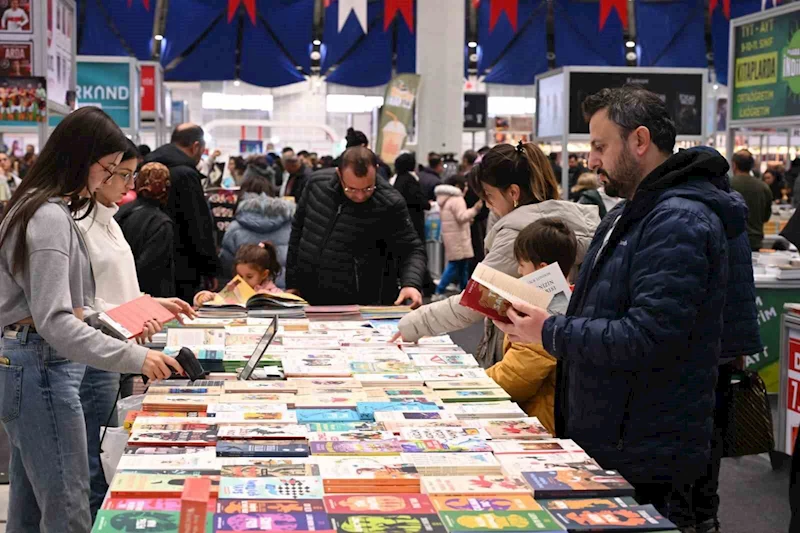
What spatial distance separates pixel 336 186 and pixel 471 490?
2934 mm

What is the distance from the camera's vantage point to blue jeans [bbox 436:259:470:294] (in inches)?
425

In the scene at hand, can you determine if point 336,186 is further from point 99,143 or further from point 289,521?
point 289,521

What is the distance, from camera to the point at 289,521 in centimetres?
181

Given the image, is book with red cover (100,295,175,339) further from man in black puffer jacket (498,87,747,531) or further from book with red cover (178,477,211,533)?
book with red cover (178,477,211,533)

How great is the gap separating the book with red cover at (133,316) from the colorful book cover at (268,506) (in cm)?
106

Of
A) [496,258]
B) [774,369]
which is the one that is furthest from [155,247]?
[774,369]

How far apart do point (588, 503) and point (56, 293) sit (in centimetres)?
147

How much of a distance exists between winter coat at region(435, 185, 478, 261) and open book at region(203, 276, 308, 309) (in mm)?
5788

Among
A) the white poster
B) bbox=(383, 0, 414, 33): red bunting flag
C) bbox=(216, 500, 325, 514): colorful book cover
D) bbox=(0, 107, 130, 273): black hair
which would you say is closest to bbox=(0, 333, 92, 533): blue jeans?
bbox=(0, 107, 130, 273): black hair

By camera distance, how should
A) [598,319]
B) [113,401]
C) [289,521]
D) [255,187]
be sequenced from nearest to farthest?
[289,521], [598,319], [113,401], [255,187]

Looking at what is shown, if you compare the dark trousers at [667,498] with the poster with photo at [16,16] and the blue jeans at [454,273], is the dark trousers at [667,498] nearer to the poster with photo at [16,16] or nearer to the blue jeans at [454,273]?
the poster with photo at [16,16]

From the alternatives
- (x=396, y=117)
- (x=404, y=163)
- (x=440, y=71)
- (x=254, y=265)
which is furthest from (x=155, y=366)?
(x=440, y=71)

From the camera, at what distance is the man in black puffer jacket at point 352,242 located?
4.75m

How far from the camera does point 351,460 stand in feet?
7.14
